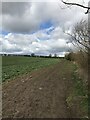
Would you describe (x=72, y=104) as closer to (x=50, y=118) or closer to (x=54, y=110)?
(x=54, y=110)

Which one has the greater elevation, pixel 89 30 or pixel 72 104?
pixel 89 30

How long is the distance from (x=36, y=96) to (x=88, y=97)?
2.92 m

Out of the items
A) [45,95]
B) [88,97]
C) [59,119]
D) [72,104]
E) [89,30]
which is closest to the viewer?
[59,119]

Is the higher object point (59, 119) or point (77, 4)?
point (77, 4)

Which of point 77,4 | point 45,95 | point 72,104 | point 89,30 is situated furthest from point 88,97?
point 89,30

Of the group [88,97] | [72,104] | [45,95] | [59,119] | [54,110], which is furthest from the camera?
[45,95]

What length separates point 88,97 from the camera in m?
13.9

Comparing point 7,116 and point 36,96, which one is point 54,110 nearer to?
point 7,116

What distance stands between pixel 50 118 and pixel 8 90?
6977mm

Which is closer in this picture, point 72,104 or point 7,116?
point 7,116

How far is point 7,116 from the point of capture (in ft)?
34.3

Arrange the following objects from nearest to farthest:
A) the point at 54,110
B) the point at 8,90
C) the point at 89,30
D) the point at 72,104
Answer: the point at 54,110 → the point at 72,104 → the point at 8,90 → the point at 89,30

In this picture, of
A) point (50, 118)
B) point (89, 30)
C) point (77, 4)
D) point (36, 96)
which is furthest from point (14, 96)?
point (89, 30)

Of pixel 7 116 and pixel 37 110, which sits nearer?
pixel 7 116
